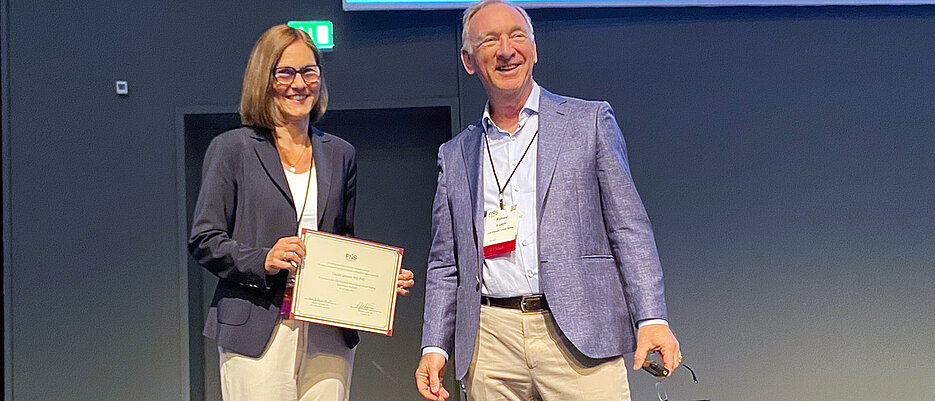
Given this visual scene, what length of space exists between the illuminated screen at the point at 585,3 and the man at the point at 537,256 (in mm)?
1953

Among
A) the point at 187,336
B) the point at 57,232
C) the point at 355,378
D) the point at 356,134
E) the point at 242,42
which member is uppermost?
the point at 242,42

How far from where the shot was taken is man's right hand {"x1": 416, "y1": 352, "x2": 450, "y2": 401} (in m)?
2.03

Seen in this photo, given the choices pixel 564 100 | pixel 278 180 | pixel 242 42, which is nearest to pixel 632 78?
pixel 242 42

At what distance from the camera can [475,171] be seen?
208cm

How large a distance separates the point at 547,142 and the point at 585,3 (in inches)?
87.6

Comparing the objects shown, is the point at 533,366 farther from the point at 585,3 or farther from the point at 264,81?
the point at 585,3

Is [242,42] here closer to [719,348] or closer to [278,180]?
[278,180]

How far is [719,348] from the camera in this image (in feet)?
13.2

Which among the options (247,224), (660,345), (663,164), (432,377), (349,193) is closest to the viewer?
(660,345)

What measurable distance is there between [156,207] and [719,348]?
8.61ft

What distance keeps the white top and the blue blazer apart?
13.7 inches

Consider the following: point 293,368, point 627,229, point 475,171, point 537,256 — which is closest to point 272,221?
point 293,368

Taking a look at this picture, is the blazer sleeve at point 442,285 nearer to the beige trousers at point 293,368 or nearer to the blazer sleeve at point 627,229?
the beige trousers at point 293,368

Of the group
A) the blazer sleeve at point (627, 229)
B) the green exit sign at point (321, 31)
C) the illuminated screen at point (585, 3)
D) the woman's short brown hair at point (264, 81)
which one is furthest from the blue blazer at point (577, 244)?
the green exit sign at point (321, 31)
